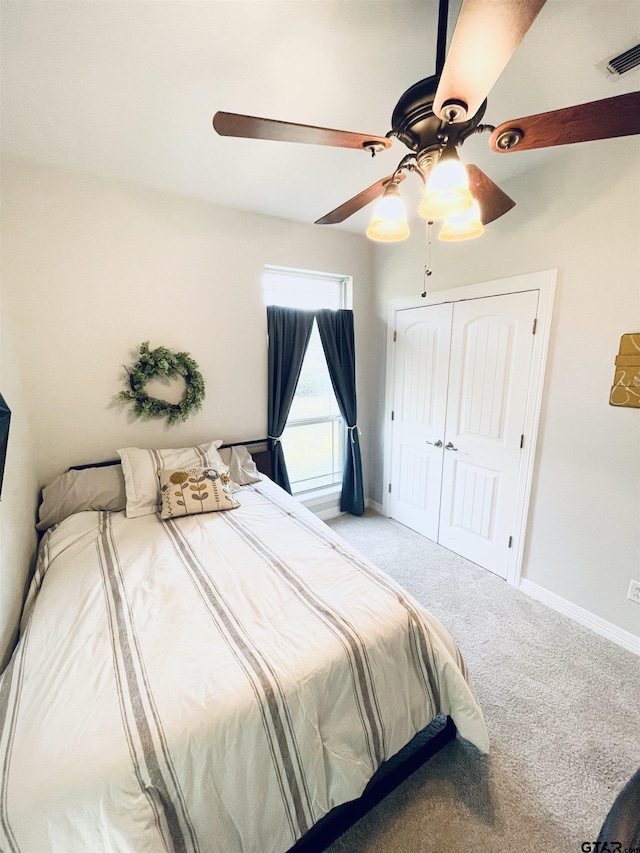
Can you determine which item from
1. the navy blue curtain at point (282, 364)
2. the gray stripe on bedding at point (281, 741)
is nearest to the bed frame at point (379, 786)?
the gray stripe on bedding at point (281, 741)

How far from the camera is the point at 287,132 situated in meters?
1.06

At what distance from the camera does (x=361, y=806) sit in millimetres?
1182

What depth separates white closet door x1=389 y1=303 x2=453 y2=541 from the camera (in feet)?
9.00

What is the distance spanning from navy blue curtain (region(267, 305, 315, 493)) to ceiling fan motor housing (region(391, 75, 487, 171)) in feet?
5.93

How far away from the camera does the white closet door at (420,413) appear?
2.74m

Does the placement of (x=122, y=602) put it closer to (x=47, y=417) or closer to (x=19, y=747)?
(x=19, y=747)

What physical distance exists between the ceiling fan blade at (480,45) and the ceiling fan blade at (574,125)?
242mm

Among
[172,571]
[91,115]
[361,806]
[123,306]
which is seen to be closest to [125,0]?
[91,115]

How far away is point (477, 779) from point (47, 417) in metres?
2.84

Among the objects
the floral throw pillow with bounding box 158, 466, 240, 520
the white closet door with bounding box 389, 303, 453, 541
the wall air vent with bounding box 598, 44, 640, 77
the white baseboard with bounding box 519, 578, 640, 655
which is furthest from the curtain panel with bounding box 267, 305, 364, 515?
the wall air vent with bounding box 598, 44, 640, 77

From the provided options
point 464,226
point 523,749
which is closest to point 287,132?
point 464,226

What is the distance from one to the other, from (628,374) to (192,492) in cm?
250

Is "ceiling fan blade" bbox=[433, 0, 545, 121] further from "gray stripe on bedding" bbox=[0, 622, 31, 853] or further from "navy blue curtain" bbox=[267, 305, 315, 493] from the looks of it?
"navy blue curtain" bbox=[267, 305, 315, 493]

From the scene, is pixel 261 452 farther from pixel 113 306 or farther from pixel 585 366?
pixel 585 366
